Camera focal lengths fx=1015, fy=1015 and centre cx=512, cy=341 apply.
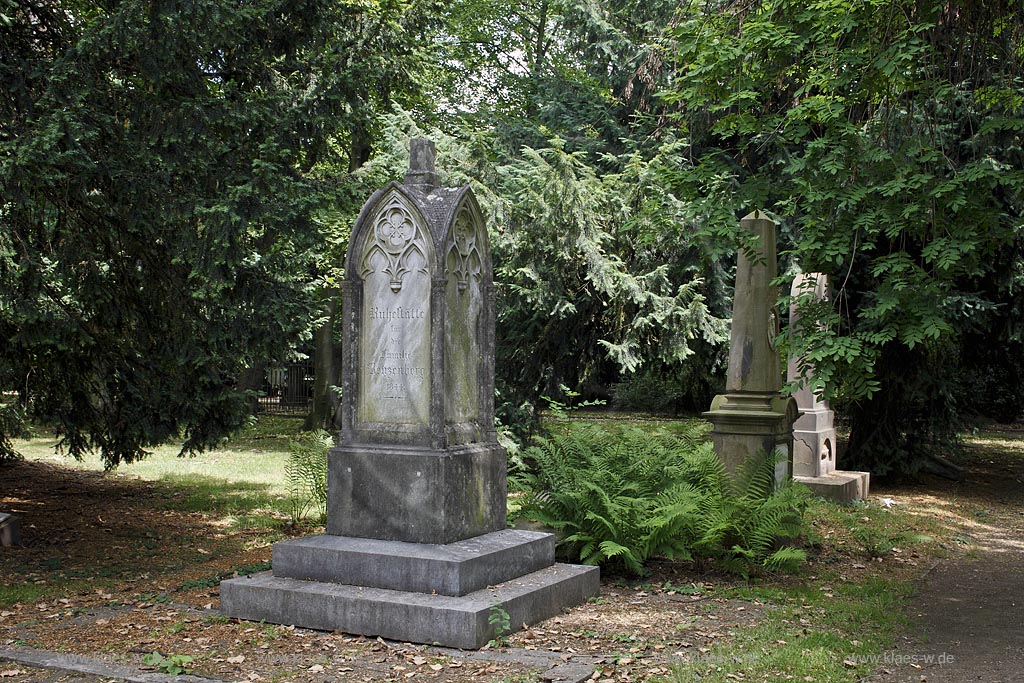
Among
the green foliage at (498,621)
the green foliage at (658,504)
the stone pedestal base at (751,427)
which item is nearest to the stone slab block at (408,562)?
the green foliage at (498,621)

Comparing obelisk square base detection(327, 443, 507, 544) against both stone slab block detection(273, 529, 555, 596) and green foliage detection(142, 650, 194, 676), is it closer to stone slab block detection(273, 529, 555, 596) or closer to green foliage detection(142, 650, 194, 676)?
stone slab block detection(273, 529, 555, 596)

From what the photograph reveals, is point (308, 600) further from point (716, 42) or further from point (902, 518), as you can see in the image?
point (902, 518)

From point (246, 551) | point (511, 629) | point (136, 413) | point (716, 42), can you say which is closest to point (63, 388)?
point (136, 413)

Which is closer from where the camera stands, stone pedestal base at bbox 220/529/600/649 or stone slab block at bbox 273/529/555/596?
stone pedestal base at bbox 220/529/600/649

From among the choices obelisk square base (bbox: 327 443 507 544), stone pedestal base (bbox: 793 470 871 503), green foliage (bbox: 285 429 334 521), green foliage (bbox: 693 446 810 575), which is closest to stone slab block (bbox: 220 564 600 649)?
obelisk square base (bbox: 327 443 507 544)

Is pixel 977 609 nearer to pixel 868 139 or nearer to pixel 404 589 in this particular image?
pixel 868 139

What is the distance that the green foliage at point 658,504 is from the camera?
855cm

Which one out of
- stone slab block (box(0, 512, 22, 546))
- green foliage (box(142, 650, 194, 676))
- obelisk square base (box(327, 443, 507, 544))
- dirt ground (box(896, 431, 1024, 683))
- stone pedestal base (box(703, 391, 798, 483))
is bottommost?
dirt ground (box(896, 431, 1024, 683))

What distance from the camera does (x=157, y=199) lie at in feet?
29.6

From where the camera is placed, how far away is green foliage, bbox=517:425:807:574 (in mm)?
8555

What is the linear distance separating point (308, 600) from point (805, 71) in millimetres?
6613

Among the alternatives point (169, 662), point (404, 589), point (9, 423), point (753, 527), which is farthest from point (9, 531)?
point (753, 527)

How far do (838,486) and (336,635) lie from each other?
8531 mm

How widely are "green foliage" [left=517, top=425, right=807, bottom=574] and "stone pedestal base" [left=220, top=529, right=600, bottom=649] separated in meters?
1.13
